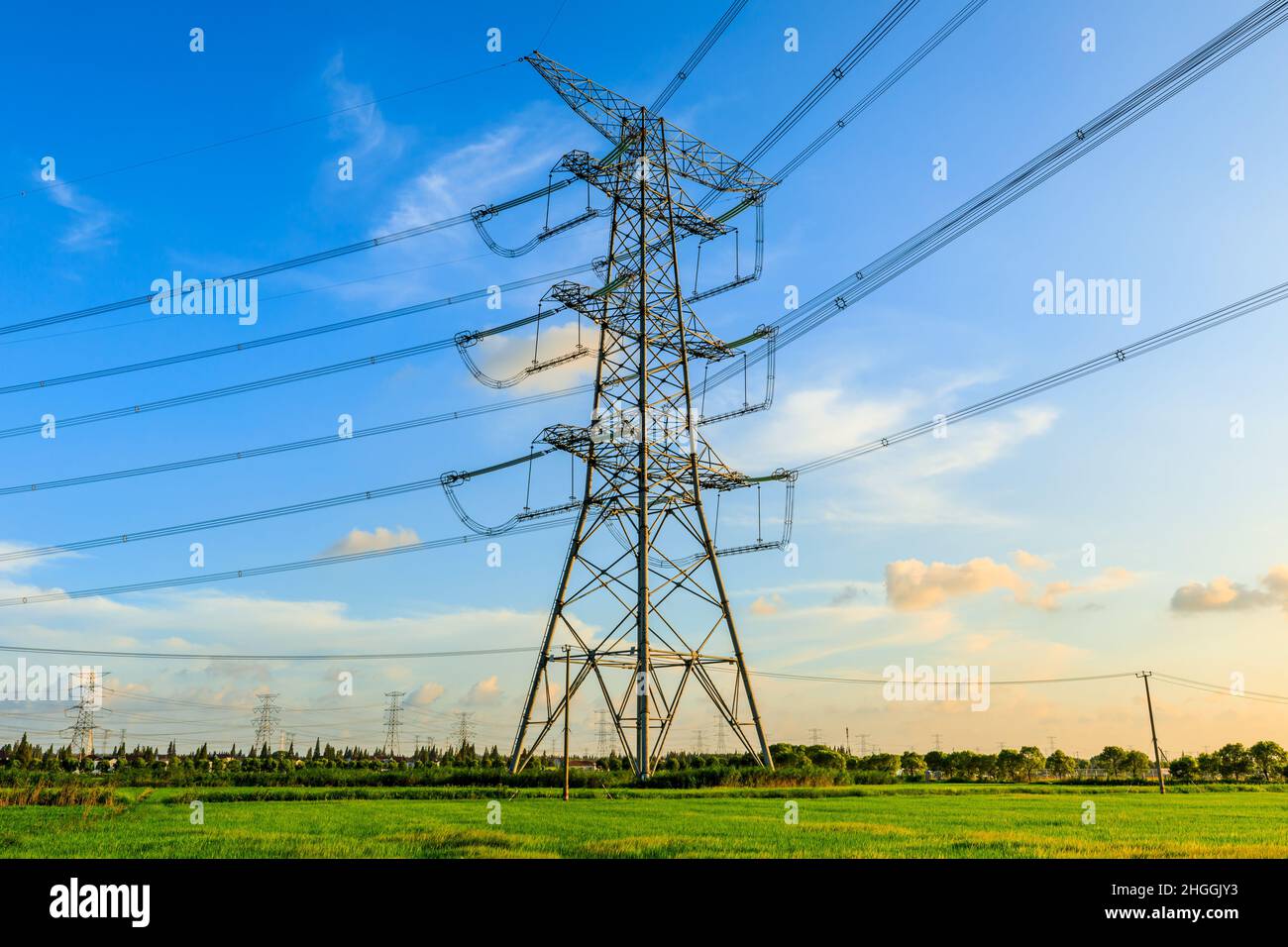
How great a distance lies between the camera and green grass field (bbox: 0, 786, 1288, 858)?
18.5 meters

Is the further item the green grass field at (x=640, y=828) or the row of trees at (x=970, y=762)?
the row of trees at (x=970, y=762)

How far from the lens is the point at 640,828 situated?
2270 centimetres

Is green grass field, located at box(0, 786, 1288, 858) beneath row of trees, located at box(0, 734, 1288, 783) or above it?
above

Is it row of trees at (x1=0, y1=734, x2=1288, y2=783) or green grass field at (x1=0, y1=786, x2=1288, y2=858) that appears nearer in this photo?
green grass field at (x1=0, y1=786, x2=1288, y2=858)

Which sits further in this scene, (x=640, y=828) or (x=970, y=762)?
(x=970, y=762)

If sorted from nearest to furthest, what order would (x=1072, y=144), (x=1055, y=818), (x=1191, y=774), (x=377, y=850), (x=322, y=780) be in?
(x=377, y=850), (x=1072, y=144), (x=1055, y=818), (x=322, y=780), (x=1191, y=774)

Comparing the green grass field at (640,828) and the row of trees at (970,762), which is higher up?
the green grass field at (640,828)

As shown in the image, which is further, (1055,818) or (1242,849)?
(1055,818)

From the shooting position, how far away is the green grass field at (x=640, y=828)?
Answer: 1848cm

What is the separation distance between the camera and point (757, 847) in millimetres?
18531
